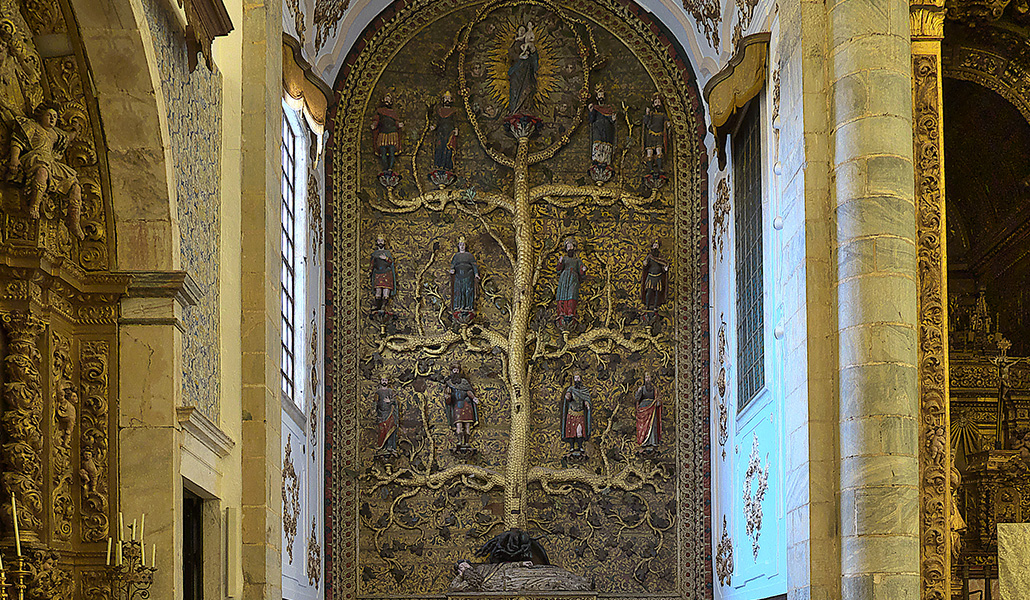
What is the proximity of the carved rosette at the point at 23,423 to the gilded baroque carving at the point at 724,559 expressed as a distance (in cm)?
1056

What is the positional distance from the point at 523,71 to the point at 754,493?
7.21 meters

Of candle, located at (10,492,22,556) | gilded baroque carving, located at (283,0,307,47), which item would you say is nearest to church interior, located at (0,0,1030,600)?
candle, located at (10,492,22,556)

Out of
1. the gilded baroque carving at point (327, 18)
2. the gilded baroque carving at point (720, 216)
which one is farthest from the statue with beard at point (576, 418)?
the gilded baroque carving at point (327, 18)

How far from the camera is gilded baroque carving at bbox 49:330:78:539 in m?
7.82

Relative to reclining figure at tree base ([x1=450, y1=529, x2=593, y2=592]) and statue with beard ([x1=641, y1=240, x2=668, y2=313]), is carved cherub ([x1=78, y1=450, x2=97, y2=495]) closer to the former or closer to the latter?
reclining figure at tree base ([x1=450, y1=529, x2=593, y2=592])

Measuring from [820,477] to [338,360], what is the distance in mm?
8453

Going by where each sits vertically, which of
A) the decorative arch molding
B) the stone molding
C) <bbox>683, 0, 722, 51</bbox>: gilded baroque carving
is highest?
<bbox>683, 0, 722, 51</bbox>: gilded baroque carving

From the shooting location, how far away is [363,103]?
18.6m

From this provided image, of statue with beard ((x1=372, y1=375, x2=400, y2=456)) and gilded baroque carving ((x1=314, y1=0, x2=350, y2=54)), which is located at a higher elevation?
gilded baroque carving ((x1=314, y1=0, x2=350, y2=54))

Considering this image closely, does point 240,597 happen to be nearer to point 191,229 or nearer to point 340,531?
point 191,229

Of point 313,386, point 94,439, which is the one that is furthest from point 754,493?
point 94,439

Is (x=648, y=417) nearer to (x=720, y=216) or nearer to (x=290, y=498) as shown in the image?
(x=720, y=216)

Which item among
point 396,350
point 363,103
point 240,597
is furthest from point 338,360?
point 240,597

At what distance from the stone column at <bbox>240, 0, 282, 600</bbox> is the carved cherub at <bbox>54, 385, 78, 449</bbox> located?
2778 mm
